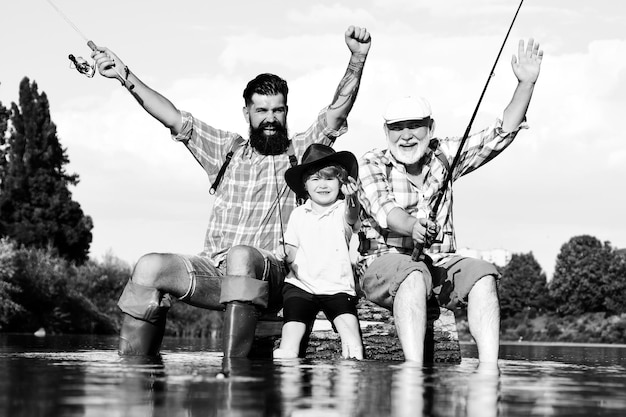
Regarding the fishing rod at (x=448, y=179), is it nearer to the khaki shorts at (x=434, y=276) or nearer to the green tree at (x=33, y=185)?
the khaki shorts at (x=434, y=276)

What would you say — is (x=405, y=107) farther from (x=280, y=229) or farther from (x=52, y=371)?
(x=52, y=371)

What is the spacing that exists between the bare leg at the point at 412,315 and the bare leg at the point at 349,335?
46cm

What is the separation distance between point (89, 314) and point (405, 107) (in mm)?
42762

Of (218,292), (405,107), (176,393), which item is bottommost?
(176,393)

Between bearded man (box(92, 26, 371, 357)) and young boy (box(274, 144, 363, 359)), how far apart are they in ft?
0.57

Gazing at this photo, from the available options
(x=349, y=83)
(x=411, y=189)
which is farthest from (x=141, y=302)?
(x=349, y=83)

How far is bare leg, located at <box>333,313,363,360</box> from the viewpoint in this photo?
7688 millimetres

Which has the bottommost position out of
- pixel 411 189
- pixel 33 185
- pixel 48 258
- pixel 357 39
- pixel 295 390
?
pixel 295 390

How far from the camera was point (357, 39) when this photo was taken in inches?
330

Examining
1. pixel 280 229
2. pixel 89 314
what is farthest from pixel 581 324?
pixel 280 229

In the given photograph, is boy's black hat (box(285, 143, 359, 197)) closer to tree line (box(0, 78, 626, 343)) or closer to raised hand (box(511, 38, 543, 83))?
raised hand (box(511, 38, 543, 83))

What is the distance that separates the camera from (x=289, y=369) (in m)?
6.12

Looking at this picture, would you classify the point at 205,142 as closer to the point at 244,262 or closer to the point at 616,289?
the point at 244,262

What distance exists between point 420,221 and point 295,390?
2.73m
